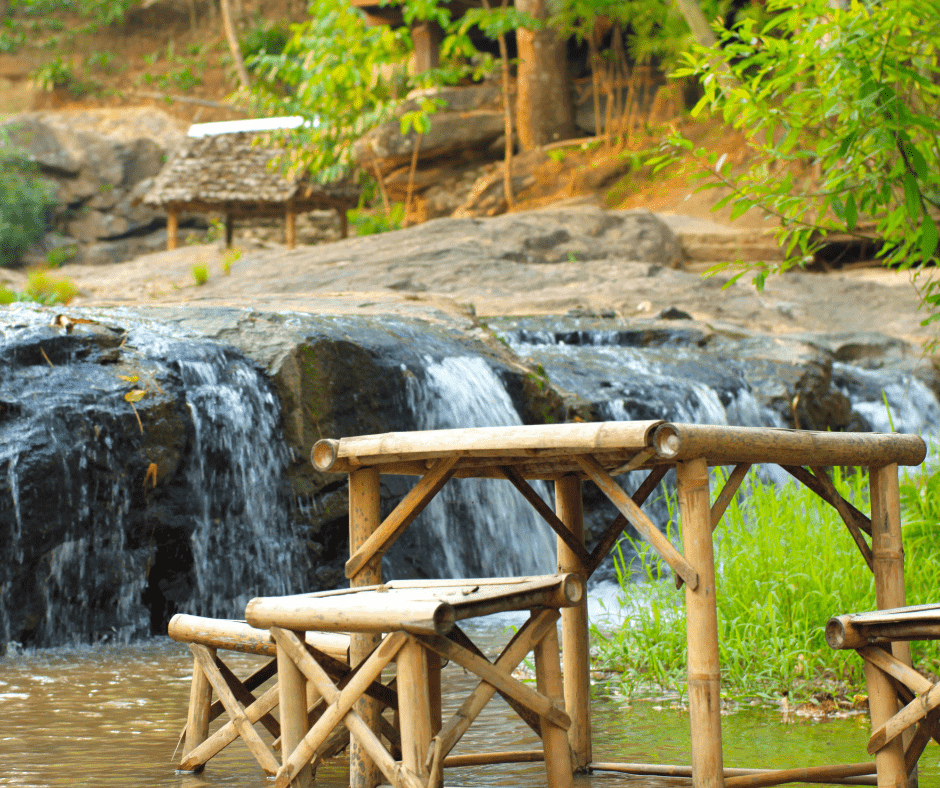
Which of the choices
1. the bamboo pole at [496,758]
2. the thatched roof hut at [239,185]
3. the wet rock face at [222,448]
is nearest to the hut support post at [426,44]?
the thatched roof hut at [239,185]

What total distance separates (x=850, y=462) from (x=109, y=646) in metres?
4.18

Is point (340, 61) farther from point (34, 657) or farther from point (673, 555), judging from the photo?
point (673, 555)

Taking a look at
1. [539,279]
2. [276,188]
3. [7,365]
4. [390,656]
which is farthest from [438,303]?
[276,188]

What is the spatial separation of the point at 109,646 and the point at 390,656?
12.5 feet

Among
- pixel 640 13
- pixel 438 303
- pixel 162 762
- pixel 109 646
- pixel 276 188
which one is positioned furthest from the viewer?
pixel 640 13

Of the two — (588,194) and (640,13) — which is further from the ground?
(640,13)

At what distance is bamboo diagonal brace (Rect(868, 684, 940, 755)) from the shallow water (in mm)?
637

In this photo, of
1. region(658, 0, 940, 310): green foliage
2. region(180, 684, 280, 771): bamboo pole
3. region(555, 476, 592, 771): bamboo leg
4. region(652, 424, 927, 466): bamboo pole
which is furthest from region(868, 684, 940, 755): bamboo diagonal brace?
region(658, 0, 940, 310): green foliage

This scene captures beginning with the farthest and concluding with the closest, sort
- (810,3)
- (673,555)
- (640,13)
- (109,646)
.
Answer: (640,13) < (109,646) < (810,3) < (673,555)

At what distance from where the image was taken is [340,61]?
43.8 ft

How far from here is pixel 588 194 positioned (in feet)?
57.3

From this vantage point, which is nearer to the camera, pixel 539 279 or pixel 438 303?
pixel 438 303

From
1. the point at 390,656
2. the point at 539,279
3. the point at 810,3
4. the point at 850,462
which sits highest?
the point at 810,3

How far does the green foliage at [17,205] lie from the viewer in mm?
19219
